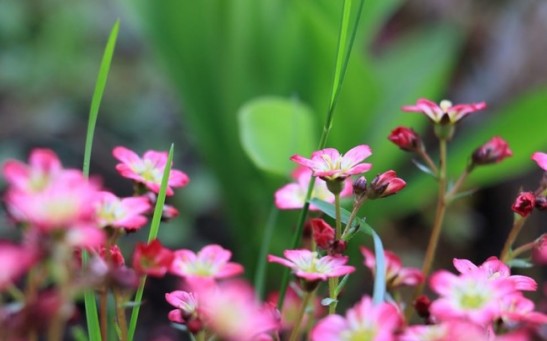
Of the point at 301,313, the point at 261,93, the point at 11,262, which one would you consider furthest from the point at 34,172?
the point at 261,93

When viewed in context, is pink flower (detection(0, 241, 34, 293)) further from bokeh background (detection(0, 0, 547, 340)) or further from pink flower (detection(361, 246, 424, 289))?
bokeh background (detection(0, 0, 547, 340))

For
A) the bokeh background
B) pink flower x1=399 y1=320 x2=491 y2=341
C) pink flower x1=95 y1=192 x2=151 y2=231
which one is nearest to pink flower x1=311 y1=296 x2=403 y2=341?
pink flower x1=399 y1=320 x2=491 y2=341

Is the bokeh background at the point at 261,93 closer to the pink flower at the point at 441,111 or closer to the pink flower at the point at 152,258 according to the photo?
the pink flower at the point at 441,111

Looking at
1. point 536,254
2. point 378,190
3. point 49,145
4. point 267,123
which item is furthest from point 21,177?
point 49,145

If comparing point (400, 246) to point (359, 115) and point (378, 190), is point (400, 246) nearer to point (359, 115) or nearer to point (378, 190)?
point (359, 115)

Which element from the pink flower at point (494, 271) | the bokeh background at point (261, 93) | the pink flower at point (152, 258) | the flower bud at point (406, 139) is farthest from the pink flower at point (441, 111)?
the bokeh background at point (261, 93)

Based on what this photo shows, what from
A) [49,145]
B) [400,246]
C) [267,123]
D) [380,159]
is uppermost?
[267,123]
